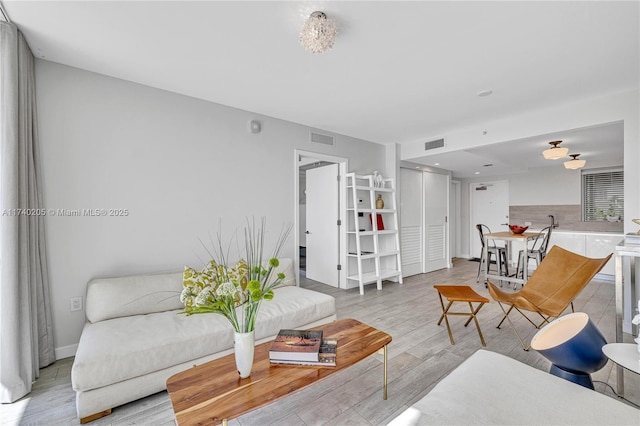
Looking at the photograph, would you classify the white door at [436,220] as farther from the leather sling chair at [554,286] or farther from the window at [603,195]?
the leather sling chair at [554,286]

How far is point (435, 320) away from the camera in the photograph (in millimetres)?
3264

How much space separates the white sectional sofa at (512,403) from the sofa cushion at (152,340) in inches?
60.7

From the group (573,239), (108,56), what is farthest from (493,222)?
(108,56)

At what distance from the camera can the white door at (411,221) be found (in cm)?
547

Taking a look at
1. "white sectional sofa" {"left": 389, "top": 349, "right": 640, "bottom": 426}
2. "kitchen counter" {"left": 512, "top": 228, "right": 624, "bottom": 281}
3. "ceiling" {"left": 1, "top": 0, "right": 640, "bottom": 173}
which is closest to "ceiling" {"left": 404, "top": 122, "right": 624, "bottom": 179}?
"ceiling" {"left": 1, "top": 0, "right": 640, "bottom": 173}

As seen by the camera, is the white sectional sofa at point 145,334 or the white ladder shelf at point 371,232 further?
the white ladder shelf at point 371,232

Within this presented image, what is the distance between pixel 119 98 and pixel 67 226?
4.12 ft

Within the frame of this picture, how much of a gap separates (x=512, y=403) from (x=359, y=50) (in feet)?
7.77

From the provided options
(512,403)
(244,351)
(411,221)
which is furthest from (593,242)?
(244,351)

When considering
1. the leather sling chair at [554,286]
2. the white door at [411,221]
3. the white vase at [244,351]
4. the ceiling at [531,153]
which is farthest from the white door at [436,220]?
the white vase at [244,351]

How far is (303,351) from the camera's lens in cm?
159

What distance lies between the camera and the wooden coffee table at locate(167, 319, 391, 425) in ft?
3.97

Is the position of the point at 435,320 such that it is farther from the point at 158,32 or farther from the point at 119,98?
the point at 119,98

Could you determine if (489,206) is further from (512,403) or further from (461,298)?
(512,403)
